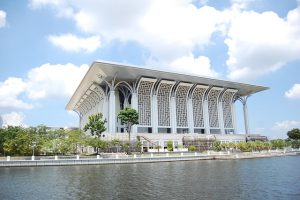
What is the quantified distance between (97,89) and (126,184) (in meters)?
55.4

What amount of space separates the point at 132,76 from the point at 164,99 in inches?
404

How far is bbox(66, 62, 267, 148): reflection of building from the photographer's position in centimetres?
6488

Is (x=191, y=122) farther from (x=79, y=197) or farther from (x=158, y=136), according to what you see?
(x=79, y=197)

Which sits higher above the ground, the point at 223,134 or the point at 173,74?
the point at 173,74

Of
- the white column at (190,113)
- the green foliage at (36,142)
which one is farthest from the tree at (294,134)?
the green foliage at (36,142)

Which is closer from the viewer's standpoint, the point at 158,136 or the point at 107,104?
the point at 158,136

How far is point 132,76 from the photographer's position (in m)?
65.6

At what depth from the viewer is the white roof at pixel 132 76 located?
59503mm

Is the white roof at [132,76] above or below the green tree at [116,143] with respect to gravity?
above

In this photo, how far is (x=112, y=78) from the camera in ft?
215

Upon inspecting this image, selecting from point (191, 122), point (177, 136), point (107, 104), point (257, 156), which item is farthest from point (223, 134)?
point (107, 104)

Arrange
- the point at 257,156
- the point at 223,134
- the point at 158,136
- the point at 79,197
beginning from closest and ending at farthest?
the point at 79,197, the point at 257,156, the point at 158,136, the point at 223,134

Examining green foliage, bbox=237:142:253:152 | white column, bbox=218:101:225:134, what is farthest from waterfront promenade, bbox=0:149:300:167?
white column, bbox=218:101:225:134

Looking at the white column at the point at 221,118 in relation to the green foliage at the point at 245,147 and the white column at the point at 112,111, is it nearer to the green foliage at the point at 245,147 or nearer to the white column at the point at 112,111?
the green foliage at the point at 245,147
